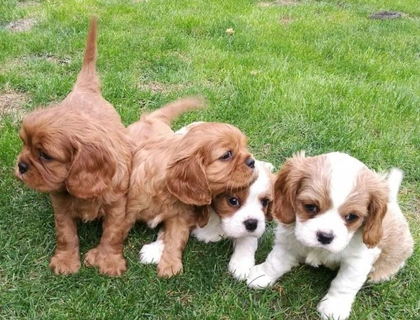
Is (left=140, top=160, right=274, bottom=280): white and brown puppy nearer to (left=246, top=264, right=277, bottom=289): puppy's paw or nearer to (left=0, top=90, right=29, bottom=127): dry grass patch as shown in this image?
(left=246, top=264, right=277, bottom=289): puppy's paw

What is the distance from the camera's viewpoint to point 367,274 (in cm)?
326

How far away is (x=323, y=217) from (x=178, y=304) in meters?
1.11

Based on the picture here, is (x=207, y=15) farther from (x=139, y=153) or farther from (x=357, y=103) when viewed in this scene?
(x=139, y=153)

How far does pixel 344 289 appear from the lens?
10.5 ft

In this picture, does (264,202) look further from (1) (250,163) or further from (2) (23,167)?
(2) (23,167)

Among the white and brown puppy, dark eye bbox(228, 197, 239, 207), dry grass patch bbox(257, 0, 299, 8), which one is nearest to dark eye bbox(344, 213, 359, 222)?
the white and brown puppy

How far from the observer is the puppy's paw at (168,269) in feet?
11.3

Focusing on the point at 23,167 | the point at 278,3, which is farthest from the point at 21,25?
the point at 23,167

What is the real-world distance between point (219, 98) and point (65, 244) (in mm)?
2715

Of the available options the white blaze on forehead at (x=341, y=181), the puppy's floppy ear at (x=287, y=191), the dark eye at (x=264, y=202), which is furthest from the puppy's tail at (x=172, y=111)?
the white blaze on forehead at (x=341, y=181)

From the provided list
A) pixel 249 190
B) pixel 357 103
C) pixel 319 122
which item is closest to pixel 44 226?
pixel 249 190

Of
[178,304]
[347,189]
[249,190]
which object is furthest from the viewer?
[249,190]

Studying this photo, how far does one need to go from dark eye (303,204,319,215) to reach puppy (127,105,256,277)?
575 millimetres

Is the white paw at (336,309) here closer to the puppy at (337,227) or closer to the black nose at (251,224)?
the puppy at (337,227)
